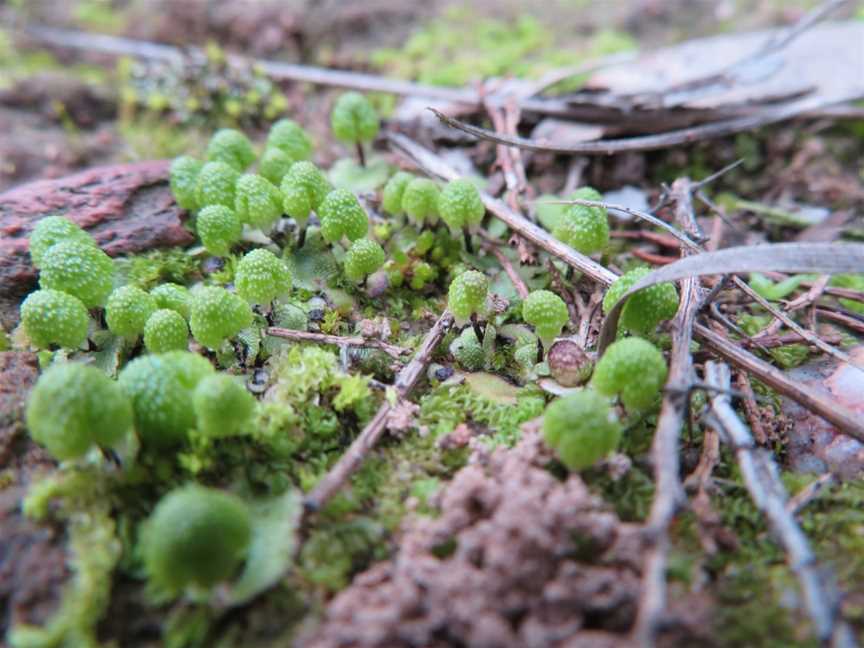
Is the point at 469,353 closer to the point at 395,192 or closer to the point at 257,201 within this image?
the point at 395,192

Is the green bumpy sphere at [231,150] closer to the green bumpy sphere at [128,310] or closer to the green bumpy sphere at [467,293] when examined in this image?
the green bumpy sphere at [128,310]

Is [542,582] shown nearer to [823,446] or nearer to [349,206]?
[823,446]

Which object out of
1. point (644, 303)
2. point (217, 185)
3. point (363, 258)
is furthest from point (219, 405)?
point (644, 303)

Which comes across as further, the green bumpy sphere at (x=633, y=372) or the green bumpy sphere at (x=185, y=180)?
the green bumpy sphere at (x=185, y=180)

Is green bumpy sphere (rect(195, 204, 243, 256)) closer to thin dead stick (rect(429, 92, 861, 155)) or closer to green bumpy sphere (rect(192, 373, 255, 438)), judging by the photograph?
green bumpy sphere (rect(192, 373, 255, 438))

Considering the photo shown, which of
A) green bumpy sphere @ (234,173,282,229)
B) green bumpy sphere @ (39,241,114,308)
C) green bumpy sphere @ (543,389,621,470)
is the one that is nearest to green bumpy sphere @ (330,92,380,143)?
green bumpy sphere @ (234,173,282,229)

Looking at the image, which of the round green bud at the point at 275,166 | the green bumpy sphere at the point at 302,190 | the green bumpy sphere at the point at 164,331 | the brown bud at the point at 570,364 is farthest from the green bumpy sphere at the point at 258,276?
the brown bud at the point at 570,364

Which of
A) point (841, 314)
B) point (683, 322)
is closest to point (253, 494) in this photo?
point (683, 322)
